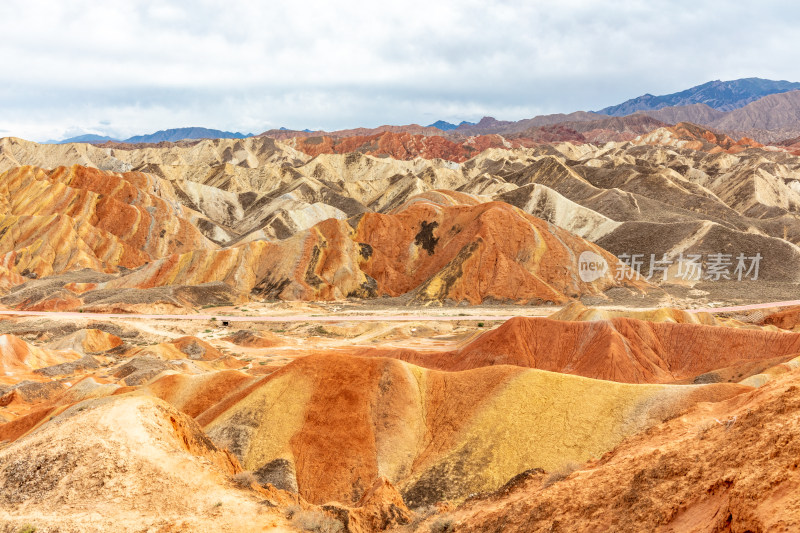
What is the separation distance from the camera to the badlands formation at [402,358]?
43.9ft

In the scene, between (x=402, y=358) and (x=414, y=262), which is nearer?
(x=402, y=358)

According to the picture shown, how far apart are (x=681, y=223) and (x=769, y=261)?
12.7 m

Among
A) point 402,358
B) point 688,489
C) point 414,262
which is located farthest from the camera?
point 414,262

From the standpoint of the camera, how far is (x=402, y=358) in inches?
1575

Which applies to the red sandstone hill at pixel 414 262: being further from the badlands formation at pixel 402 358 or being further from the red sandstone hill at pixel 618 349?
the red sandstone hill at pixel 618 349

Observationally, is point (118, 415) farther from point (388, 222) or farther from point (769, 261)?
point (769, 261)

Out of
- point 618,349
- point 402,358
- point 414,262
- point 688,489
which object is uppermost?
point 688,489

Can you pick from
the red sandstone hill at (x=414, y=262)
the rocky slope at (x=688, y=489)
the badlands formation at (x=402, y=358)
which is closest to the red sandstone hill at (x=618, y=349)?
the badlands formation at (x=402, y=358)

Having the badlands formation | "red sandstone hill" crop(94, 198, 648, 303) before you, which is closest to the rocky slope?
the badlands formation

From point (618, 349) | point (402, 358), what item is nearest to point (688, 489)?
point (618, 349)

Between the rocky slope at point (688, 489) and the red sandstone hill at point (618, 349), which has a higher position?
the rocky slope at point (688, 489)

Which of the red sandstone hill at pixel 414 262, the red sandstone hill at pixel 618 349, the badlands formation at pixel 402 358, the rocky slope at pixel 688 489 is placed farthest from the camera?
the red sandstone hill at pixel 414 262

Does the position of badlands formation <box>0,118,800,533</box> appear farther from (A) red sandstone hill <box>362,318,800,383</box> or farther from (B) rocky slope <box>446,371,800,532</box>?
(A) red sandstone hill <box>362,318,800,383</box>

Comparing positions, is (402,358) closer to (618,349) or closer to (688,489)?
(618,349)
